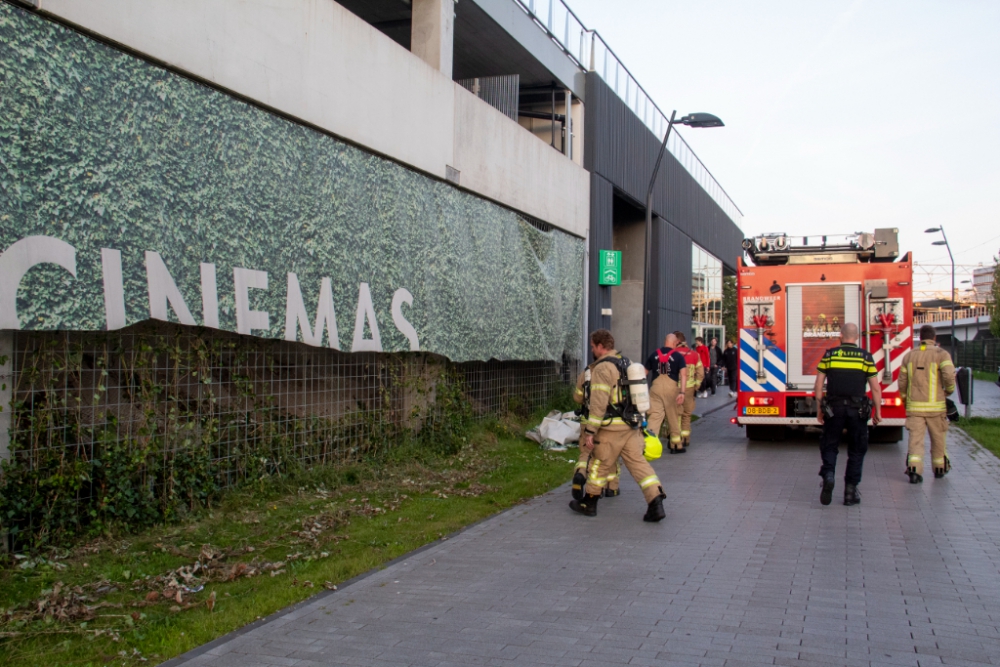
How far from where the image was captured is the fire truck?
1339cm

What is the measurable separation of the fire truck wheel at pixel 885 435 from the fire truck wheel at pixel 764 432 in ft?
4.78

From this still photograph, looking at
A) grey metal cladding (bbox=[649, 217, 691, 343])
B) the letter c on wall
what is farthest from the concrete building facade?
grey metal cladding (bbox=[649, 217, 691, 343])

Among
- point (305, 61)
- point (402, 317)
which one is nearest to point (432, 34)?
point (305, 61)

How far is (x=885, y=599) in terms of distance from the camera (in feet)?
17.8

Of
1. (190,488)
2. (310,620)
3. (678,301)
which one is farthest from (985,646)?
(678,301)

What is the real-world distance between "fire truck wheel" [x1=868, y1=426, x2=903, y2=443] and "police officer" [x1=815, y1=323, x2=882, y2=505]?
6.25 meters

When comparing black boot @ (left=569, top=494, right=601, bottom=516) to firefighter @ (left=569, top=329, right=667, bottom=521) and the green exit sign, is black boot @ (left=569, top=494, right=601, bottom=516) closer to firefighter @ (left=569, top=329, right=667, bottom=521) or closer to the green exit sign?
firefighter @ (left=569, top=329, right=667, bottom=521)

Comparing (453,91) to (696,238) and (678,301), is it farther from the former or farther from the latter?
(696,238)

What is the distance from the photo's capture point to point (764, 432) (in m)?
15.5

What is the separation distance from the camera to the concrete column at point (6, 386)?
6207 mm

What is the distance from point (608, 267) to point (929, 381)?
10.8m

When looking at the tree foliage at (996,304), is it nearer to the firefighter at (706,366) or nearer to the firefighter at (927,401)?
the firefighter at (706,366)

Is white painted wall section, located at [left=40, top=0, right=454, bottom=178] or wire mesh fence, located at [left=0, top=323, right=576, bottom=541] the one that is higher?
white painted wall section, located at [left=40, top=0, right=454, bottom=178]

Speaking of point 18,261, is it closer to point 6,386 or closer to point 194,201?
point 6,386
